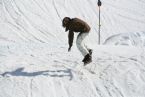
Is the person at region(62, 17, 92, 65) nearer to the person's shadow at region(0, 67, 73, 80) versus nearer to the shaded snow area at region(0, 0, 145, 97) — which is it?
the shaded snow area at region(0, 0, 145, 97)

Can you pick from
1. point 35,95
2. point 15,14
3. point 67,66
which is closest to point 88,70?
point 67,66

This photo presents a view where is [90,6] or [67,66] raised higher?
[90,6]

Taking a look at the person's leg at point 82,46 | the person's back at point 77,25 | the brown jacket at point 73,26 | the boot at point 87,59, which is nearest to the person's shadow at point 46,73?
the boot at point 87,59

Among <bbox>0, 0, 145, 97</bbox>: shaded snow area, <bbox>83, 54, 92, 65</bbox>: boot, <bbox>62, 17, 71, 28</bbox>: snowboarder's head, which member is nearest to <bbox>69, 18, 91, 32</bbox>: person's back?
<bbox>62, 17, 71, 28</bbox>: snowboarder's head

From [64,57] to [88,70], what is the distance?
210 cm

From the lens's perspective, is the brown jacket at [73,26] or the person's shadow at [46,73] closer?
the brown jacket at [73,26]

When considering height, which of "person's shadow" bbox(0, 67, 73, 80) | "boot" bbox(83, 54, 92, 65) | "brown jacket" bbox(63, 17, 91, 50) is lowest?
"person's shadow" bbox(0, 67, 73, 80)

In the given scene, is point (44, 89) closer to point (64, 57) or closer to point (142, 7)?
point (64, 57)

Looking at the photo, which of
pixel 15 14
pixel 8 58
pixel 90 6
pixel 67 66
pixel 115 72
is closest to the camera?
pixel 115 72

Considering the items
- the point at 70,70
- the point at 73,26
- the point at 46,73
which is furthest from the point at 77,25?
the point at 46,73

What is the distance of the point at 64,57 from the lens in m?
12.9

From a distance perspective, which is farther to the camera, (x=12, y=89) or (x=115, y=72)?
(x=115, y=72)

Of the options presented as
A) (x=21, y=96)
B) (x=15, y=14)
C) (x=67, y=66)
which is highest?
(x=15, y=14)

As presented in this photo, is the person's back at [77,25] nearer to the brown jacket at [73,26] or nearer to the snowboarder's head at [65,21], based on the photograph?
the brown jacket at [73,26]
